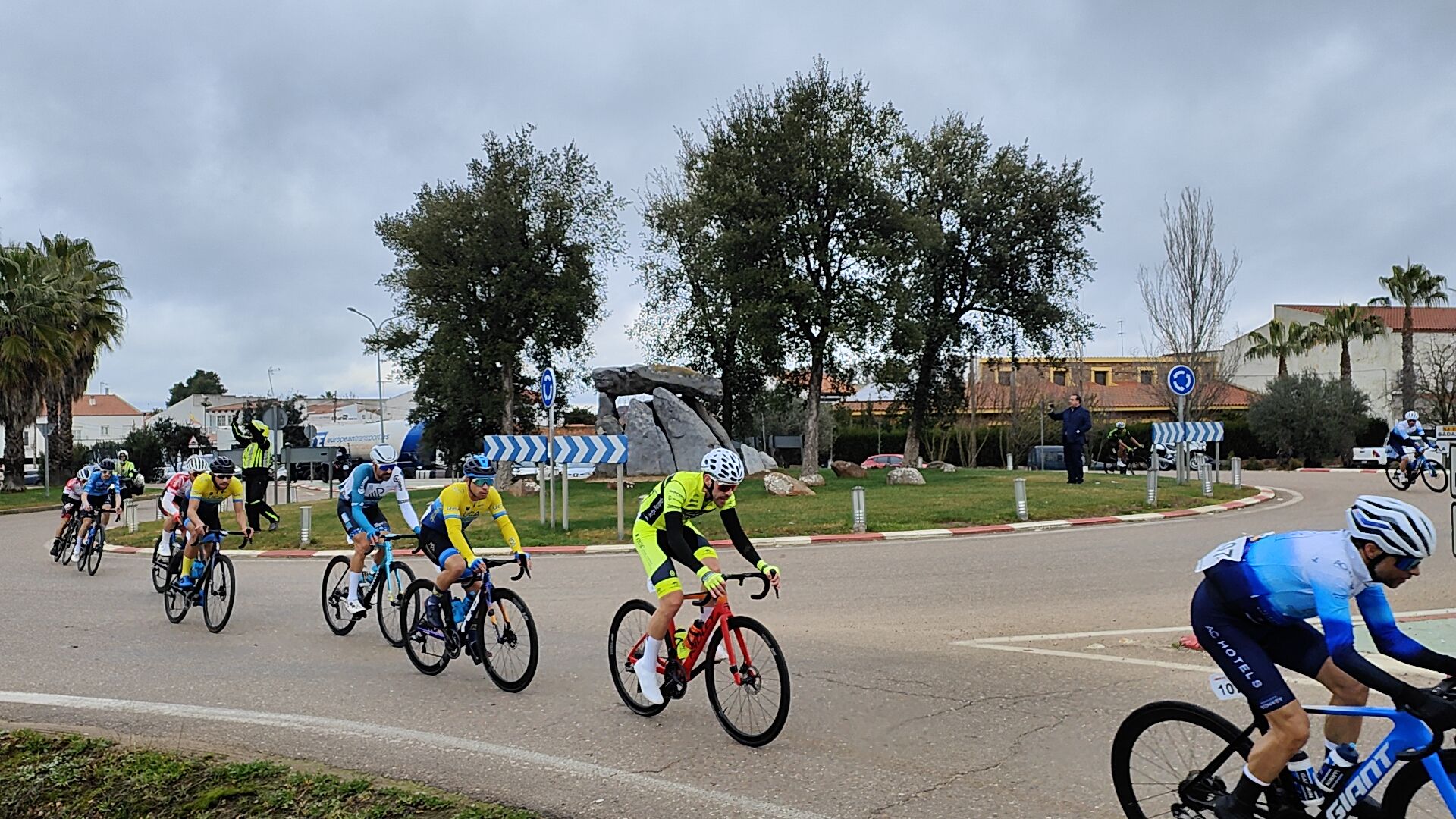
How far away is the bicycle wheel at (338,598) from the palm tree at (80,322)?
125 feet

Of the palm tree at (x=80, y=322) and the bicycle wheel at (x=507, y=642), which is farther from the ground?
the palm tree at (x=80, y=322)

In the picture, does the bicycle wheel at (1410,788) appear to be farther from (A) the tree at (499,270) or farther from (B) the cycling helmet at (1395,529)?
(A) the tree at (499,270)

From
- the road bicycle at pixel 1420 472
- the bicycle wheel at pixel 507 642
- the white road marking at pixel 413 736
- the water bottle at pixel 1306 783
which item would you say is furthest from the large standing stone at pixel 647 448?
the water bottle at pixel 1306 783

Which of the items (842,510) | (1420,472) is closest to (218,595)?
(842,510)

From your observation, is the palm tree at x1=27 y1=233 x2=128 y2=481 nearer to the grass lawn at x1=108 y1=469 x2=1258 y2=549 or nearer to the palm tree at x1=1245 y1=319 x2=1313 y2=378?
the grass lawn at x1=108 y1=469 x2=1258 y2=549

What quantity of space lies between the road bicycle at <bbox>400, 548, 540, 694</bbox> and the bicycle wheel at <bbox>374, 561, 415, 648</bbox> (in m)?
1.03

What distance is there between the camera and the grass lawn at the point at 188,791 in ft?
15.5

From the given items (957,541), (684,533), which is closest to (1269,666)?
(684,533)

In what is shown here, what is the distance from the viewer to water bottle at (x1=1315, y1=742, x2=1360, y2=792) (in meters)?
3.81

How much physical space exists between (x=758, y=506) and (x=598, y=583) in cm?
891

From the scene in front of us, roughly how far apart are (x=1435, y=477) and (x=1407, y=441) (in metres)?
1.17

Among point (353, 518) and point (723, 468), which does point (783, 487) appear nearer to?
point (353, 518)

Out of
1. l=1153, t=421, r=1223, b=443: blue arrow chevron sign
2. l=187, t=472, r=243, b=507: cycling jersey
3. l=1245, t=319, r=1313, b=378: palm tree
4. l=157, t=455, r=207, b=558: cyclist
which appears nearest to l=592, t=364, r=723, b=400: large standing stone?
l=1153, t=421, r=1223, b=443: blue arrow chevron sign

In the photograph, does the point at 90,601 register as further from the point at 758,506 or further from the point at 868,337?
the point at 868,337
